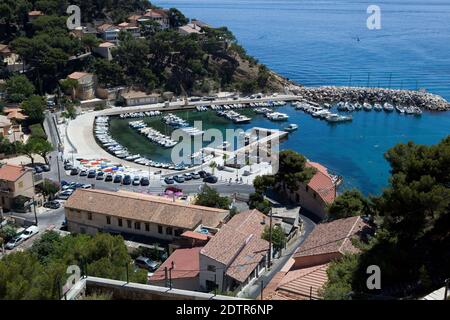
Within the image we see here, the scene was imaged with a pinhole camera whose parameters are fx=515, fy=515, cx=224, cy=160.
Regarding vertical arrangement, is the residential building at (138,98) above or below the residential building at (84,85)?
below

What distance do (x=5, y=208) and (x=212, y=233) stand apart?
9693 mm

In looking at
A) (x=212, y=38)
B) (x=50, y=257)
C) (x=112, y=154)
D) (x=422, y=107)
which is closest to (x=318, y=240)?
(x=50, y=257)

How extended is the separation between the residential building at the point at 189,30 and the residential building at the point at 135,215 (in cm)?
3538

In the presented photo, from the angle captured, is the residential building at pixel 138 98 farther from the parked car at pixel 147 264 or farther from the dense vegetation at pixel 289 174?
the parked car at pixel 147 264

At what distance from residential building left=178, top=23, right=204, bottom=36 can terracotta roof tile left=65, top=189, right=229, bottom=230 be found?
35.3 m

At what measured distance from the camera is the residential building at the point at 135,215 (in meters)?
17.2

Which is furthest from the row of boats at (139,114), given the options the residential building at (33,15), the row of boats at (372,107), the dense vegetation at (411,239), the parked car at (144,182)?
the dense vegetation at (411,239)

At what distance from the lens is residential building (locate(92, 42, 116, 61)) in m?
45.6

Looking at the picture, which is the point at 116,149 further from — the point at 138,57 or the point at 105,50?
the point at 105,50

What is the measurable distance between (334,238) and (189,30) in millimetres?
42133

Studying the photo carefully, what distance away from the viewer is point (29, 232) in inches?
738

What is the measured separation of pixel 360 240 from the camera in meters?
13.5

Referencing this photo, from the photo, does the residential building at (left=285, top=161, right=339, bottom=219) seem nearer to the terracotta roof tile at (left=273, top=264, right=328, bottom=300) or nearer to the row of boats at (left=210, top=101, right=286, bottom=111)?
the terracotta roof tile at (left=273, top=264, right=328, bottom=300)
